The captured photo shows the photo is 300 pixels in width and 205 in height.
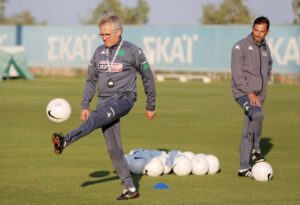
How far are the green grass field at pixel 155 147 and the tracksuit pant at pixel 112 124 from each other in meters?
0.45

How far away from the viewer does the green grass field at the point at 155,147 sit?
11164 millimetres

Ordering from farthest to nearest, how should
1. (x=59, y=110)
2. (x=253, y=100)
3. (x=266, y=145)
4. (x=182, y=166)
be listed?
(x=266, y=145) → (x=182, y=166) → (x=253, y=100) → (x=59, y=110)

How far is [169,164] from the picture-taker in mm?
13062

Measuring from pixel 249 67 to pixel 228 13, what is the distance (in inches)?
2595

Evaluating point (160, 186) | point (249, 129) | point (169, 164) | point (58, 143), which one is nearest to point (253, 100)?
point (249, 129)

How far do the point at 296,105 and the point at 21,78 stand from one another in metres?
22.6

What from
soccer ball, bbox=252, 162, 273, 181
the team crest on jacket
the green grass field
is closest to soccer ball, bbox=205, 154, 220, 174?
the green grass field

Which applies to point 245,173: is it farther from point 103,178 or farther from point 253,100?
point 103,178

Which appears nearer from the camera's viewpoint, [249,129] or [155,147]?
[249,129]

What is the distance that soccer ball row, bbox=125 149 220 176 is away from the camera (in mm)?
12875

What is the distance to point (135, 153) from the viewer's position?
13.3 metres

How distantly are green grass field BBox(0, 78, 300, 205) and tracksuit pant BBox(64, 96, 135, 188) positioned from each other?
0.45 metres

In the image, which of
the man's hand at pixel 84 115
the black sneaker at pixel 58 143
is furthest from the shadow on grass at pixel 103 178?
the black sneaker at pixel 58 143

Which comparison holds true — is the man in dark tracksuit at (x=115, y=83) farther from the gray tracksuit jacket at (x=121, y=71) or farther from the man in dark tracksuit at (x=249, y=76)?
the man in dark tracksuit at (x=249, y=76)
